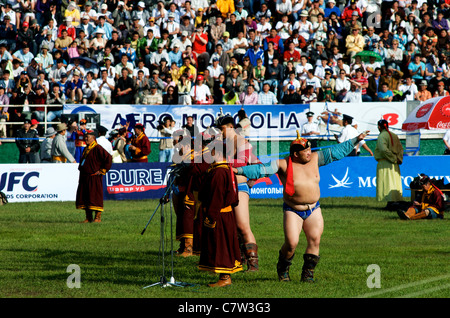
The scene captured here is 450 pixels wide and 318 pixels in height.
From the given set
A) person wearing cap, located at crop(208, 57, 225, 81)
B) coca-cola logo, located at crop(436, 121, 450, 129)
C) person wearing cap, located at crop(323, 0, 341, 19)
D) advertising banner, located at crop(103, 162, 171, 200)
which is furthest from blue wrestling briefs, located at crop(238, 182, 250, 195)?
person wearing cap, located at crop(323, 0, 341, 19)

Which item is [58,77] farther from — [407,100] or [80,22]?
[407,100]

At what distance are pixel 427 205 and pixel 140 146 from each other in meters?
9.08

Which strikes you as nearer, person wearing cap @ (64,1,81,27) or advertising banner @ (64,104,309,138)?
advertising banner @ (64,104,309,138)

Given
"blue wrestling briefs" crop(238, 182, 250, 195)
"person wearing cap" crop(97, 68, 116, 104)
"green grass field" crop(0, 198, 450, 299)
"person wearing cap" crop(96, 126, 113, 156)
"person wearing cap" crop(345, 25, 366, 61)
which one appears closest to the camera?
"green grass field" crop(0, 198, 450, 299)

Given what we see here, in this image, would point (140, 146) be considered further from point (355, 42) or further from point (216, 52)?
point (355, 42)

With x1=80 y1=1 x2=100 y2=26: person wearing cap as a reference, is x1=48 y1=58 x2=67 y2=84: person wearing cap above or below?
below

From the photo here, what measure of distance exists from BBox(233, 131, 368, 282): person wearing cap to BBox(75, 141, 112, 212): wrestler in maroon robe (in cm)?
862

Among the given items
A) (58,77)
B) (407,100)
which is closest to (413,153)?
(407,100)

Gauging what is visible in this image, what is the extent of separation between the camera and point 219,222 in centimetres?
1021

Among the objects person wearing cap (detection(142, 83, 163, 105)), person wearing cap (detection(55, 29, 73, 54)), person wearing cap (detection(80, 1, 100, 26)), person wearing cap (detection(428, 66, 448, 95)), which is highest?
person wearing cap (detection(80, 1, 100, 26))

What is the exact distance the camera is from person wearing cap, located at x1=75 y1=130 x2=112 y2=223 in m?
18.6

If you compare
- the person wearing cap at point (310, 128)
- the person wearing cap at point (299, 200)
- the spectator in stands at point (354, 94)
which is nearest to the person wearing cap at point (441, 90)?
the spectator in stands at point (354, 94)

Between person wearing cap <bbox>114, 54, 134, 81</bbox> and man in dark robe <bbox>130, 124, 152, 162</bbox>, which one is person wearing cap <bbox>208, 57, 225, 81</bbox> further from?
man in dark robe <bbox>130, 124, 152, 162</bbox>

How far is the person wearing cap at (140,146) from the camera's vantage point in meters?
23.8
